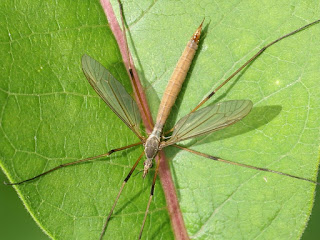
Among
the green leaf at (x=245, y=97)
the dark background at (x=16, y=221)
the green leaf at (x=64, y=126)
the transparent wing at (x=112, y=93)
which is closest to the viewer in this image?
the green leaf at (x=64, y=126)

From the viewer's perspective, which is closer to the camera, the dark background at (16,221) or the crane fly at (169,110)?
the crane fly at (169,110)

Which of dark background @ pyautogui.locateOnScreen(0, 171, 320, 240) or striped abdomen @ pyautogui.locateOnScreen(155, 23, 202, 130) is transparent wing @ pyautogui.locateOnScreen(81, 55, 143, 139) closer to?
striped abdomen @ pyautogui.locateOnScreen(155, 23, 202, 130)

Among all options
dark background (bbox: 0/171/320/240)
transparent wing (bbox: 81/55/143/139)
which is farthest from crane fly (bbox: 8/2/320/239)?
dark background (bbox: 0/171/320/240)

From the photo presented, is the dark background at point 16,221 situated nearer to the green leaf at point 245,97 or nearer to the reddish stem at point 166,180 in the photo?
the green leaf at point 245,97

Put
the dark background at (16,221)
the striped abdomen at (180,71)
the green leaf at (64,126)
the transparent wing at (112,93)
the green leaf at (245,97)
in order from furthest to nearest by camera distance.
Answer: the dark background at (16,221), the striped abdomen at (180,71), the transparent wing at (112,93), the green leaf at (245,97), the green leaf at (64,126)

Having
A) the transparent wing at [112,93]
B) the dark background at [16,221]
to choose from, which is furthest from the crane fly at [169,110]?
the dark background at [16,221]

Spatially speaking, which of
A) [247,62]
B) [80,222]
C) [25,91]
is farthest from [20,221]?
[247,62]

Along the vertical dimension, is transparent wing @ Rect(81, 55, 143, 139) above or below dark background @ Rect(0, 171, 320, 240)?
above

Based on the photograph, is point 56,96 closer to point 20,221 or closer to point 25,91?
point 25,91
